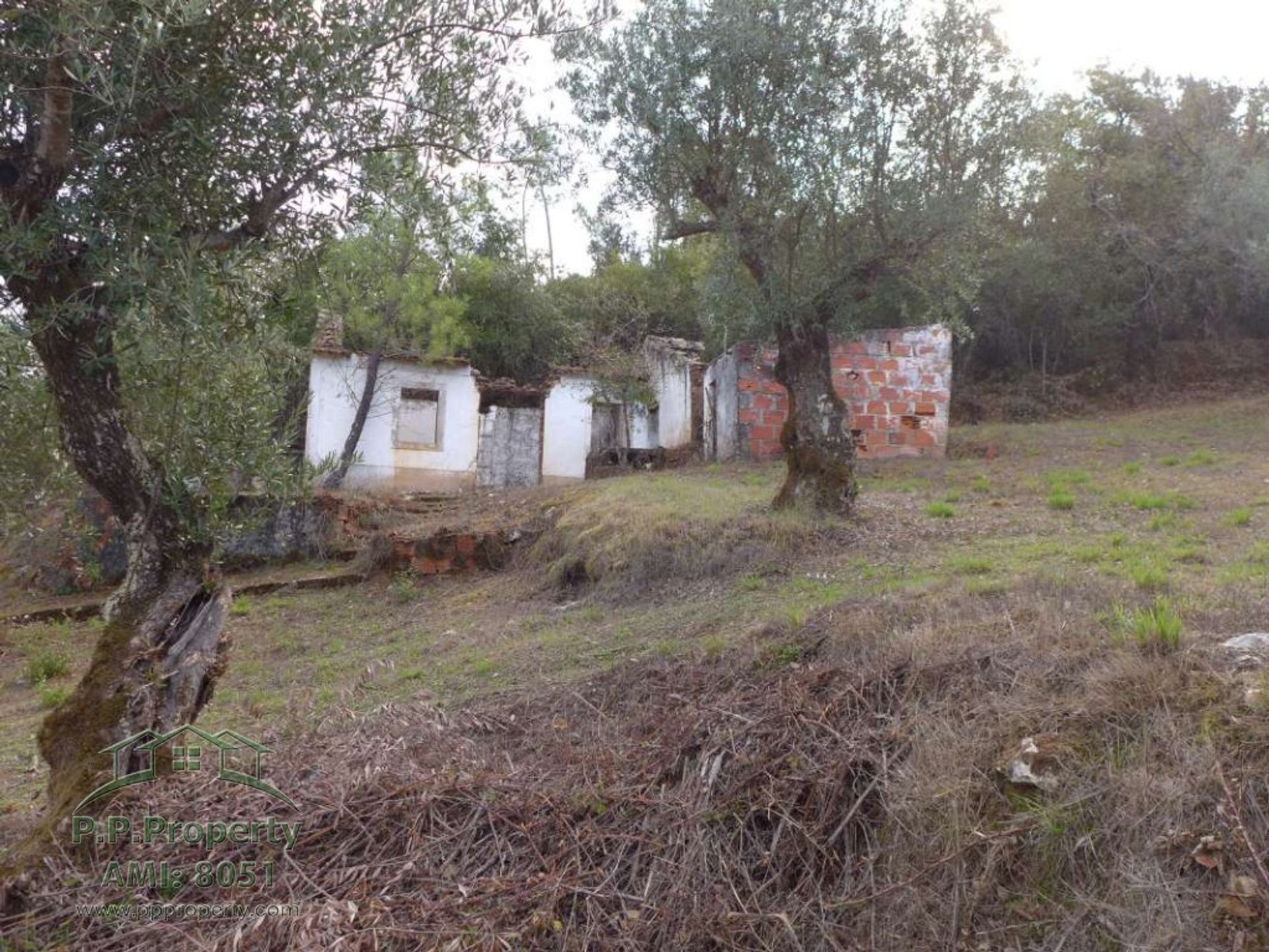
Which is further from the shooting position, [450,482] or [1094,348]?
[1094,348]

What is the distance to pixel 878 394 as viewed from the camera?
17.7m

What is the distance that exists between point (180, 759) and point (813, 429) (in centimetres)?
811

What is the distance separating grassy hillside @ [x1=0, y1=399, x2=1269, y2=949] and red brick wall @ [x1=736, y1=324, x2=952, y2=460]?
8.77 m

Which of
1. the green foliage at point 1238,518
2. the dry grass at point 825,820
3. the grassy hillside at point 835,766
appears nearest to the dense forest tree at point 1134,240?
the green foliage at point 1238,518

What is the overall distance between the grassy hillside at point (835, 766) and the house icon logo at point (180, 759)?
284mm

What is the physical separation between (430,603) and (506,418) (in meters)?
9.70

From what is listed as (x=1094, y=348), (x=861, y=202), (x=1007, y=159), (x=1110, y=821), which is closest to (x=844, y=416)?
(x=861, y=202)

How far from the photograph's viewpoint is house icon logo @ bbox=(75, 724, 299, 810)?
497 cm

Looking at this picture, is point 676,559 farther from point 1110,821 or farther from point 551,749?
point 1110,821

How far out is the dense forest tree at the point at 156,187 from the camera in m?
4.56

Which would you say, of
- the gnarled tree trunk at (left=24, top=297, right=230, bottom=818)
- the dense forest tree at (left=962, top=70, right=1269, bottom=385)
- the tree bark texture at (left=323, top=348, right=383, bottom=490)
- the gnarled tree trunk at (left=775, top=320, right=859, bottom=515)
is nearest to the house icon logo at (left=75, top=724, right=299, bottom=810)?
the gnarled tree trunk at (left=24, top=297, right=230, bottom=818)

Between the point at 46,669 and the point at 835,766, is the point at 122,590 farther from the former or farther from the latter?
the point at 46,669

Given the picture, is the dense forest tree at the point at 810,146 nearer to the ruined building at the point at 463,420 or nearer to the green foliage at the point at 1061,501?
the green foliage at the point at 1061,501

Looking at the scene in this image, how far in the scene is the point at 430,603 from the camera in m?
12.5
